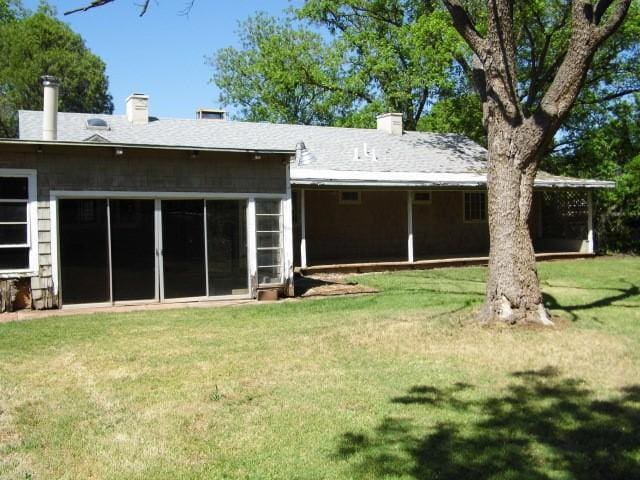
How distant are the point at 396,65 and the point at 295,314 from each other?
2106 cm

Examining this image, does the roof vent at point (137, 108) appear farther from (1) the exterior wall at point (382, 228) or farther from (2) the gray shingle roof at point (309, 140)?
(1) the exterior wall at point (382, 228)

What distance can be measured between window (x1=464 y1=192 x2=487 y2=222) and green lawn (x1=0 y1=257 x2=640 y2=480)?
469 inches

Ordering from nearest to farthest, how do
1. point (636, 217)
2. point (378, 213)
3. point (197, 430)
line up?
1. point (197, 430)
2. point (378, 213)
3. point (636, 217)

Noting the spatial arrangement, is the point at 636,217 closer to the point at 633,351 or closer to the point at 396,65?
the point at 396,65

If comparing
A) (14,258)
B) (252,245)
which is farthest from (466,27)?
(14,258)

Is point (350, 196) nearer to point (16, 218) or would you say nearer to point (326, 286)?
point (326, 286)

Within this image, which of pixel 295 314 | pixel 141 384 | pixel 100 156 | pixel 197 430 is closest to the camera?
pixel 197 430

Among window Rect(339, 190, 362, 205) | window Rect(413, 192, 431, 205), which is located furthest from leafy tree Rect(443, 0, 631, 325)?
window Rect(413, 192, 431, 205)

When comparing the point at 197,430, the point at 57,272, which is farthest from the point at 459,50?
the point at 197,430

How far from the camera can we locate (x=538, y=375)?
674cm

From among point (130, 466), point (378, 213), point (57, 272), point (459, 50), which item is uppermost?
point (459, 50)

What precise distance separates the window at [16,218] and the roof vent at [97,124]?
298 inches

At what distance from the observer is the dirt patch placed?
542 inches

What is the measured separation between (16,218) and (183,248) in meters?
2.95
